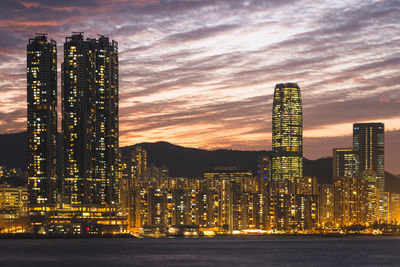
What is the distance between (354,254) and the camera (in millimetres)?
189750

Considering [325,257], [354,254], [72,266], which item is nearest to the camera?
[72,266]

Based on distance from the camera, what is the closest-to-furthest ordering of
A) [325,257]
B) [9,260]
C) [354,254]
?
[9,260]
[325,257]
[354,254]

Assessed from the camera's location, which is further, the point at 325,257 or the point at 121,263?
the point at 325,257

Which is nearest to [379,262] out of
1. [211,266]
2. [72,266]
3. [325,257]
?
[325,257]

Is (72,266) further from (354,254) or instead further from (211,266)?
(354,254)

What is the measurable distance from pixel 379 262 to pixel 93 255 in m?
65.2

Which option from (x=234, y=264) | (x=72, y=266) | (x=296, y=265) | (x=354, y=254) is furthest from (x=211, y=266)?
(x=354, y=254)

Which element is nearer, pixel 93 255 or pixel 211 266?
pixel 211 266

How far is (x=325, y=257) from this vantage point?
577 feet

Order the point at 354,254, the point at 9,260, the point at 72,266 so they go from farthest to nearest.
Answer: the point at 354,254 → the point at 9,260 → the point at 72,266

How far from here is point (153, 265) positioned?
502 feet

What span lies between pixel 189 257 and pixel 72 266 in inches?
1441

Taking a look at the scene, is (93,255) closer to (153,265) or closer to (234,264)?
(153,265)

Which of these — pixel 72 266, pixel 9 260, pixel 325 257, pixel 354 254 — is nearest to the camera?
pixel 72 266
